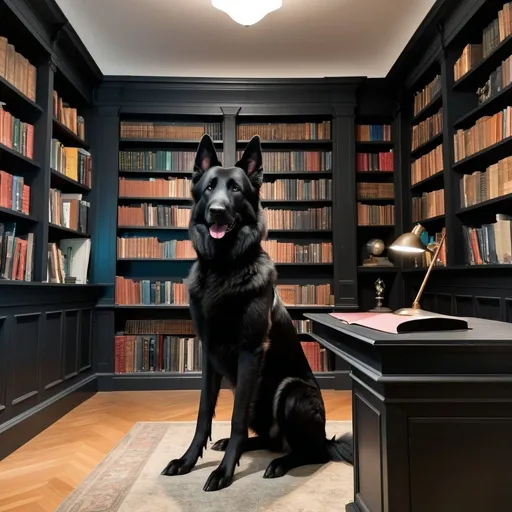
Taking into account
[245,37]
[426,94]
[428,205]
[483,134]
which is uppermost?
[245,37]

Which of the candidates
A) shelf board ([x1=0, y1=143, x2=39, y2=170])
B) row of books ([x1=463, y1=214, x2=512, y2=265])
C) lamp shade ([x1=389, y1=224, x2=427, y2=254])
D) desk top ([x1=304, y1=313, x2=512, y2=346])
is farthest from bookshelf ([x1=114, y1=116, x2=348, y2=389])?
desk top ([x1=304, y1=313, x2=512, y2=346])

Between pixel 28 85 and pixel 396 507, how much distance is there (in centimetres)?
298

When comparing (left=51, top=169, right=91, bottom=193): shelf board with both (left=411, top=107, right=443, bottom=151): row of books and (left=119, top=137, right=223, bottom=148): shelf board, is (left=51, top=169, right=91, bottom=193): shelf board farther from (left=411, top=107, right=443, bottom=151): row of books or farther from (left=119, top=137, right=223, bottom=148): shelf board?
(left=411, top=107, right=443, bottom=151): row of books

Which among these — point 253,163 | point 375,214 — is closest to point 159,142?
point 375,214

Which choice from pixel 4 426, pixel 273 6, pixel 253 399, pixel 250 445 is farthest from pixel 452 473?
pixel 273 6

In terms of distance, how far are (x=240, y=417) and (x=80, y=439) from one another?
1.23 metres

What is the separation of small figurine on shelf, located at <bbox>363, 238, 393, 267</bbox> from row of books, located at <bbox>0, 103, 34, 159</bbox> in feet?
9.21

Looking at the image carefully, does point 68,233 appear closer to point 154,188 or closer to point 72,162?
point 72,162

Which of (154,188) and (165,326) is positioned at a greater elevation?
(154,188)

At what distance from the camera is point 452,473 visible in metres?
0.95

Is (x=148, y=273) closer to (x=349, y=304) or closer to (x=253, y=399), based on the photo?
(x=349, y=304)

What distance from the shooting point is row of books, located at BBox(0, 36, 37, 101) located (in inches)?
95.4

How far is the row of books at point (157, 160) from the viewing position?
153 inches

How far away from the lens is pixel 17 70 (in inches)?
102
